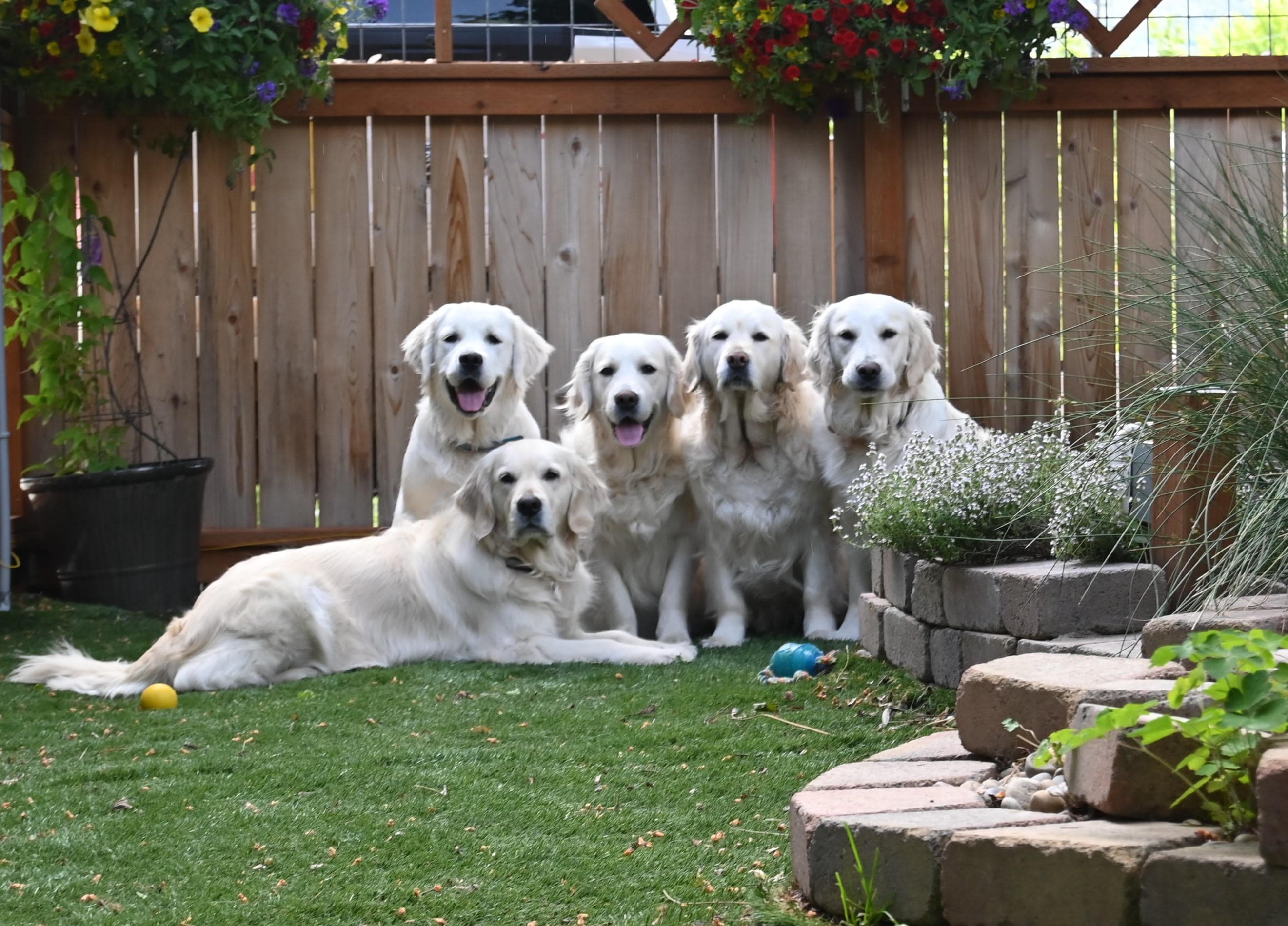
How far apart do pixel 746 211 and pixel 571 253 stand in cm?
77

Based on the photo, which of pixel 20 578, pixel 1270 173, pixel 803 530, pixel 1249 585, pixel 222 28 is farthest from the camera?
pixel 20 578

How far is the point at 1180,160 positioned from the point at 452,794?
4464 mm

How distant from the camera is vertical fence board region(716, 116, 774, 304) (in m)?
6.15

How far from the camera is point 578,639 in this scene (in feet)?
16.1

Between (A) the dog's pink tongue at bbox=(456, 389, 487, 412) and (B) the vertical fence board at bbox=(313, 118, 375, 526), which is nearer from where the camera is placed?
(A) the dog's pink tongue at bbox=(456, 389, 487, 412)

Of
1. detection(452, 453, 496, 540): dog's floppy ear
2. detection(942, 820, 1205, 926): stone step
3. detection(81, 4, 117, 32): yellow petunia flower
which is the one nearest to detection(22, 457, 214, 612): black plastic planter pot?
detection(452, 453, 496, 540): dog's floppy ear

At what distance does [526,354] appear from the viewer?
554cm

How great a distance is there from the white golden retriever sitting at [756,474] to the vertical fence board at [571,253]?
1.02 m

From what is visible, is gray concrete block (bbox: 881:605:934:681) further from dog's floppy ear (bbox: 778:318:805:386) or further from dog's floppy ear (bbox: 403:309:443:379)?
dog's floppy ear (bbox: 403:309:443:379)

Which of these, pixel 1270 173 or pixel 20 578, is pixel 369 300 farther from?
pixel 1270 173

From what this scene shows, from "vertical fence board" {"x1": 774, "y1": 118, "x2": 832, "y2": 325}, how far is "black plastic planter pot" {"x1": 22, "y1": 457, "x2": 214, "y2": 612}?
2544 millimetres

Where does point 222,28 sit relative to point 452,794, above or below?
above

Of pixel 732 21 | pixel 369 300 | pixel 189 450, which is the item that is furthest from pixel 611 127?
pixel 189 450

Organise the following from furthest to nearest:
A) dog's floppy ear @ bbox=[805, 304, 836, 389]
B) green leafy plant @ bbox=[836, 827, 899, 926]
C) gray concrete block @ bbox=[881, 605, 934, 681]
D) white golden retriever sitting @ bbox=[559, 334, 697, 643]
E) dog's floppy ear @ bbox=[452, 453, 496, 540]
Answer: white golden retriever sitting @ bbox=[559, 334, 697, 643] → dog's floppy ear @ bbox=[805, 304, 836, 389] → dog's floppy ear @ bbox=[452, 453, 496, 540] → gray concrete block @ bbox=[881, 605, 934, 681] → green leafy plant @ bbox=[836, 827, 899, 926]
